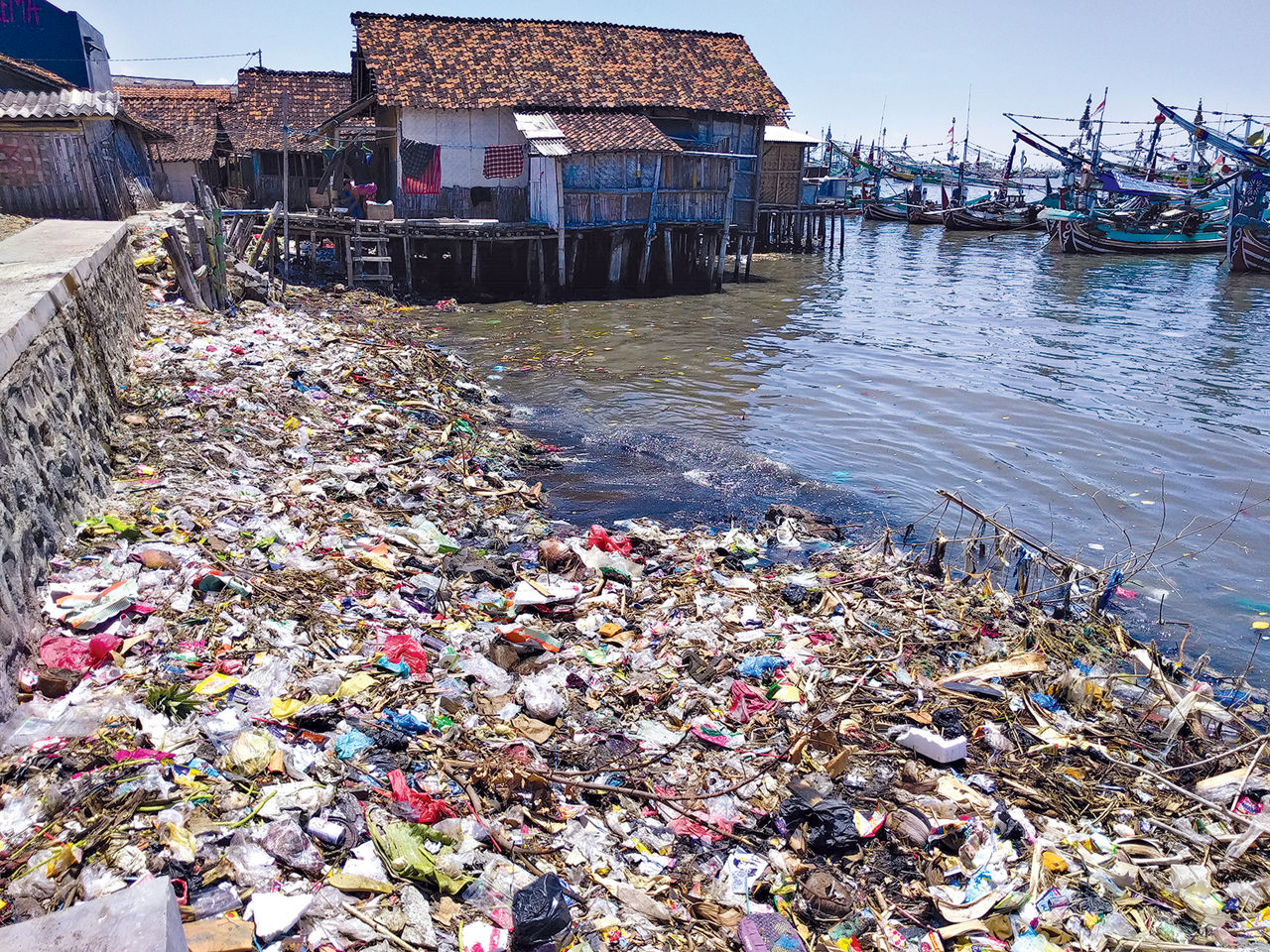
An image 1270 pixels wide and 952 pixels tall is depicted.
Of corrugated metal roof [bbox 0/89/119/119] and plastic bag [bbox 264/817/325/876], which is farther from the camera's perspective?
corrugated metal roof [bbox 0/89/119/119]

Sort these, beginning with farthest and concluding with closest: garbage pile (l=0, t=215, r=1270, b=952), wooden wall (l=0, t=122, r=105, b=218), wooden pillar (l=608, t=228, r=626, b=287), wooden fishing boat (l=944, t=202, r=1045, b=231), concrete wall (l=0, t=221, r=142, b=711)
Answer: wooden fishing boat (l=944, t=202, r=1045, b=231)
wooden pillar (l=608, t=228, r=626, b=287)
wooden wall (l=0, t=122, r=105, b=218)
concrete wall (l=0, t=221, r=142, b=711)
garbage pile (l=0, t=215, r=1270, b=952)

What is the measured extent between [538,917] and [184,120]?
33955 millimetres

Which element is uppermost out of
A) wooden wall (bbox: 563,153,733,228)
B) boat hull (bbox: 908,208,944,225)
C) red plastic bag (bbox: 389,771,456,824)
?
boat hull (bbox: 908,208,944,225)

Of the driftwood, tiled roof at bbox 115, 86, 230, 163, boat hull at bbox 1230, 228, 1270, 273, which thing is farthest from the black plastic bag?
boat hull at bbox 1230, 228, 1270, 273

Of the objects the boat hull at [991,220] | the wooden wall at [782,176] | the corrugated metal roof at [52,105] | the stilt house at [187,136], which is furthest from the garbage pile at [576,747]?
the boat hull at [991,220]

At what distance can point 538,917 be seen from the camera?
3.01m

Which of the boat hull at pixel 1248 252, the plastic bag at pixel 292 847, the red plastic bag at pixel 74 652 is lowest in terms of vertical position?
the plastic bag at pixel 292 847

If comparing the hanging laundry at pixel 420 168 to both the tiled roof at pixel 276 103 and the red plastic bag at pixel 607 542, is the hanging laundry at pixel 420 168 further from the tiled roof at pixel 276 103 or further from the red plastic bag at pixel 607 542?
the red plastic bag at pixel 607 542

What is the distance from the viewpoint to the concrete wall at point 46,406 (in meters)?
4.02

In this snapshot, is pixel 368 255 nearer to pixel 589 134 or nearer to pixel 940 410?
pixel 589 134

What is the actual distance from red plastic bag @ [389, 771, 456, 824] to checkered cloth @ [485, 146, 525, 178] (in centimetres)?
2038

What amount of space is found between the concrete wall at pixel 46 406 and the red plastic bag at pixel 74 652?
3.4 inches

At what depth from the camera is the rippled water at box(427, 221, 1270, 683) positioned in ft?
28.3

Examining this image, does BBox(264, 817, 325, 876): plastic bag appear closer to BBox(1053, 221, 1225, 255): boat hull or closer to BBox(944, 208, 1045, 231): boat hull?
BBox(1053, 221, 1225, 255): boat hull
